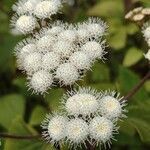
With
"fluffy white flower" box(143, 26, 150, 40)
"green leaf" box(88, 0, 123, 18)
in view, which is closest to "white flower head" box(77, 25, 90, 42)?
"fluffy white flower" box(143, 26, 150, 40)

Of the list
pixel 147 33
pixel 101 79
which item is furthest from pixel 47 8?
pixel 101 79

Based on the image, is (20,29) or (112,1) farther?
(112,1)

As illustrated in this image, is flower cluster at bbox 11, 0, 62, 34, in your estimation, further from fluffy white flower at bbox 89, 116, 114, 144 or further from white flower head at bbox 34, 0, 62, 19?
fluffy white flower at bbox 89, 116, 114, 144

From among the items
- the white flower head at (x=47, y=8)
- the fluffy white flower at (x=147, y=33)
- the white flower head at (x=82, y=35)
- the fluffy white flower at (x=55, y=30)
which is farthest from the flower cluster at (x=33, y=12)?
the fluffy white flower at (x=147, y=33)

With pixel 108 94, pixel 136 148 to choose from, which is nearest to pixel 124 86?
pixel 136 148

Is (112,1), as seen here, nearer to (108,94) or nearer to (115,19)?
(115,19)
